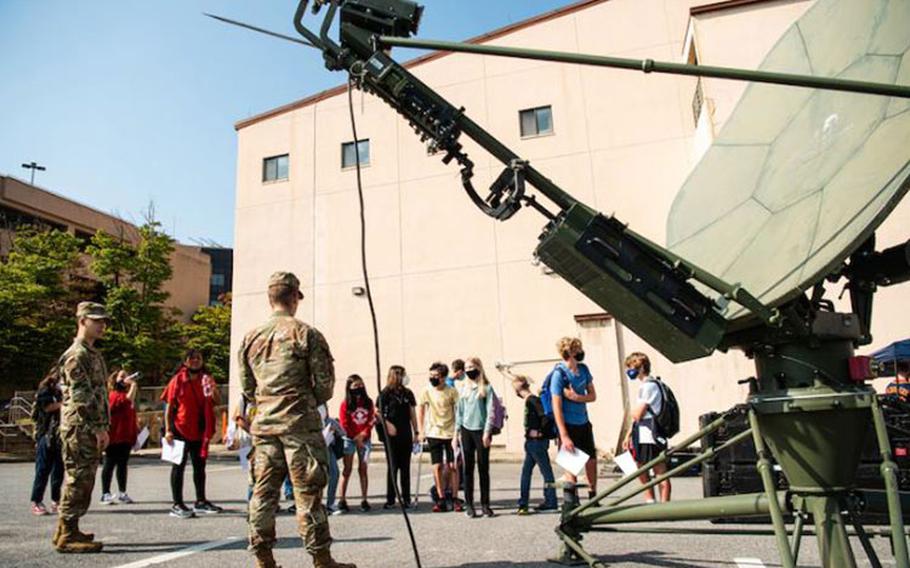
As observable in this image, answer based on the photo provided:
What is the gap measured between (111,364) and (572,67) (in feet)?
77.4

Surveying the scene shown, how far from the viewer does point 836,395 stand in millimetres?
2703

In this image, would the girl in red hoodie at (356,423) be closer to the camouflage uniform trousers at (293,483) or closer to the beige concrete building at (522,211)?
the camouflage uniform trousers at (293,483)

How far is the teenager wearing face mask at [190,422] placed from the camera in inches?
279

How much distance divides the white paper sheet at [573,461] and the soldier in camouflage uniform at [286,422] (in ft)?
6.38

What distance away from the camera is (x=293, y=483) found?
378cm

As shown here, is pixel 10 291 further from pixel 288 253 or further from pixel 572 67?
pixel 572 67

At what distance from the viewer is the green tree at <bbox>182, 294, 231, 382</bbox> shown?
39219 millimetres

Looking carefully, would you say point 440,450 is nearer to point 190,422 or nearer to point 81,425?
point 190,422

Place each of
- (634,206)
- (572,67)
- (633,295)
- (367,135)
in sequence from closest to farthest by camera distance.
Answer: (633,295)
(634,206)
(572,67)
(367,135)

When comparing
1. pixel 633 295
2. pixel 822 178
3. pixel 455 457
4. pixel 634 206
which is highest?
pixel 634 206

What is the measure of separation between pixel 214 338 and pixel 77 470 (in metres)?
37.1

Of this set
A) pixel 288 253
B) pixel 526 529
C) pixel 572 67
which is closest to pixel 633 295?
pixel 526 529

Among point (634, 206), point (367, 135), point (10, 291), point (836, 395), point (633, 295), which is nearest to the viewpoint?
point (836, 395)

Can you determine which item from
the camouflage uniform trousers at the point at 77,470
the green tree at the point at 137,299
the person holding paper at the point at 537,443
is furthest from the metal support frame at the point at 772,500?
the green tree at the point at 137,299
